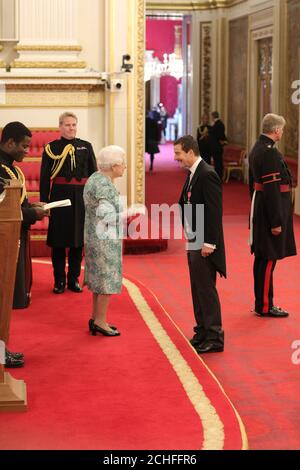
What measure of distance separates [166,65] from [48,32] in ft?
76.2

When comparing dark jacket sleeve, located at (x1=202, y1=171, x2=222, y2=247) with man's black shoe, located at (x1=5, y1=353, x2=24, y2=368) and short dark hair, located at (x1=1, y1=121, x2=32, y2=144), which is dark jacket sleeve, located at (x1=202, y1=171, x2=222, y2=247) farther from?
man's black shoe, located at (x1=5, y1=353, x2=24, y2=368)

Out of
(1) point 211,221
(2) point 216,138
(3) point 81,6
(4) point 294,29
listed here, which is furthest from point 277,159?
(2) point 216,138

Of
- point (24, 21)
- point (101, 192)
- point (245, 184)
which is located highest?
point (24, 21)

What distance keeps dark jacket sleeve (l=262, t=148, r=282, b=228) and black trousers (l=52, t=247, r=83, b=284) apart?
Result: 1887mm

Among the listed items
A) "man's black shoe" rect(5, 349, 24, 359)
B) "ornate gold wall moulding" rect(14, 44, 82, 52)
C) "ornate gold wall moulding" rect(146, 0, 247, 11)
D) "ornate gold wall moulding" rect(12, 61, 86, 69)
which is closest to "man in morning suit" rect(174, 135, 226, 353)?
"man's black shoe" rect(5, 349, 24, 359)

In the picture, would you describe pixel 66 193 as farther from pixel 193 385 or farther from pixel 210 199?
pixel 193 385

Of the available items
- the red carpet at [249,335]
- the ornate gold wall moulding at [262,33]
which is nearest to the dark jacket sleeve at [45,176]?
the red carpet at [249,335]

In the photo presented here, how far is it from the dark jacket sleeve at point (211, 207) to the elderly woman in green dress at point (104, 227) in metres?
0.63

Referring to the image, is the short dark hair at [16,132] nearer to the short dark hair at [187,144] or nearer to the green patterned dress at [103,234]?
the green patterned dress at [103,234]

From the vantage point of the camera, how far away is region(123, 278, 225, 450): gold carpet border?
4.86 metres

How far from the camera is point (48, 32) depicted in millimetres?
11641
